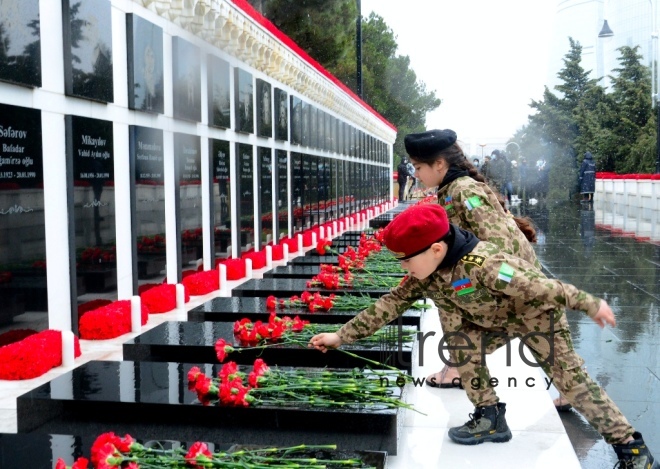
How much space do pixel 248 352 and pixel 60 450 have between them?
1711mm

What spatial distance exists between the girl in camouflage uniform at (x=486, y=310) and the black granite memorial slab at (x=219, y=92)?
6.27m

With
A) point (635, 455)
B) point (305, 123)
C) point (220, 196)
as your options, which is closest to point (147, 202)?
point (220, 196)

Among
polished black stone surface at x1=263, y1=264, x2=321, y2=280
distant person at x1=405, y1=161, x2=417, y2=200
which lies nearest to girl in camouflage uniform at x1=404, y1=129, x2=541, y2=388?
polished black stone surface at x1=263, y1=264, x2=321, y2=280

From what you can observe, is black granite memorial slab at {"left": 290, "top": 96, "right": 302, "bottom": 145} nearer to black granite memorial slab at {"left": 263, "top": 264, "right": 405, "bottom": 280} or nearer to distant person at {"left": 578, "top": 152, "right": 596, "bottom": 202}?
black granite memorial slab at {"left": 263, "top": 264, "right": 405, "bottom": 280}

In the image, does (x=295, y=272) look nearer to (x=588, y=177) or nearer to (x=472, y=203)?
(x=472, y=203)

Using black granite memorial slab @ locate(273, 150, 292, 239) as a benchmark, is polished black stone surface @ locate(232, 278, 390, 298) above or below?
below

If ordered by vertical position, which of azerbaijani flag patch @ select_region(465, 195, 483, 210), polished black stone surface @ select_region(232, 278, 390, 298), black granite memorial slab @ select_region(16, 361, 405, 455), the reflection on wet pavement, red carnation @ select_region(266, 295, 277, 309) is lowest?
the reflection on wet pavement

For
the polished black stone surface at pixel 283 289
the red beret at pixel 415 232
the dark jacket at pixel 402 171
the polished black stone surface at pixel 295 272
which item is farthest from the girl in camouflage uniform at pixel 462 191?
the dark jacket at pixel 402 171

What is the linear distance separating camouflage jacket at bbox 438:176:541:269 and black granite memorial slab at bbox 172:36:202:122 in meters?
4.87

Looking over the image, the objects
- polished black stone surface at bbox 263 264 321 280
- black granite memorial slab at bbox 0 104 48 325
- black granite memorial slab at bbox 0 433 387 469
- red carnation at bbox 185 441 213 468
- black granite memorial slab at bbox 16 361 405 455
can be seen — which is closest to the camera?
red carnation at bbox 185 441 213 468

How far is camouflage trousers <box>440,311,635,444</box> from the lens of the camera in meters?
3.61

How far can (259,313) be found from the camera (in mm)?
5992

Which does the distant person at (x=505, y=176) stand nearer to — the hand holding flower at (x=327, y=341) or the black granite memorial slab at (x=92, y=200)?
the black granite memorial slab at (x=92, y=200)

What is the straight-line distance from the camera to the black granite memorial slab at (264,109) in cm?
1191
